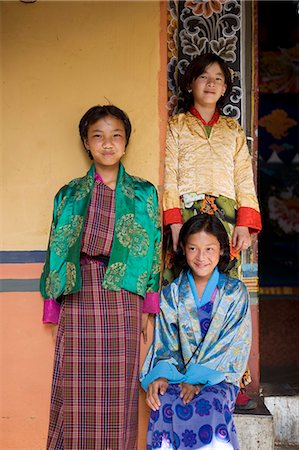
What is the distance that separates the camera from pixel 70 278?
3.33m

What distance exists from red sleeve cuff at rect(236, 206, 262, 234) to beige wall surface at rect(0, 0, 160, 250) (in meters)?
0.51

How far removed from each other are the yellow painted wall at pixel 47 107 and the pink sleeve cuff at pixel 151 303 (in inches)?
23.5

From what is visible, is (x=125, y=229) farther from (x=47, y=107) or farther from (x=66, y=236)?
(x=47, y=107)

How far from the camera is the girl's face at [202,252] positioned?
11.1 feet

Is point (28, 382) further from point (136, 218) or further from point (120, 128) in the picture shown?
point (120, 128)

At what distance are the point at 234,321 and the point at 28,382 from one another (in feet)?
3.98

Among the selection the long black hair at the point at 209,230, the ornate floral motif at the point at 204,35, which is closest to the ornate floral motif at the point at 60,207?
the long black hair at the point at 209,230

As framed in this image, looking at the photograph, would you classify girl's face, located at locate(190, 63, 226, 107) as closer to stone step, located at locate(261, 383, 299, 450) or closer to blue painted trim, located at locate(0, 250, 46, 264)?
blue painted trim, located at locate(0, 250, 46, 264)

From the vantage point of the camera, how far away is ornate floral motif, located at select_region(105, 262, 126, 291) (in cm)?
337

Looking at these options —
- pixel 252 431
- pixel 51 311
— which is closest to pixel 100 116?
pixel 51 311

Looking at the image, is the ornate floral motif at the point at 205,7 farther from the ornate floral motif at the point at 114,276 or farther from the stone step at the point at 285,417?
the stone step at the point at 285,417

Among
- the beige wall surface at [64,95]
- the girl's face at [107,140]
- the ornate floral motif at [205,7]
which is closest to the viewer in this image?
the girl's face at [107,140]

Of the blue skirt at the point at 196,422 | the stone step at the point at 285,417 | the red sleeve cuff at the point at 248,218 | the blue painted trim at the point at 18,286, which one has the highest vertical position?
the red sleeve cuff at the point at 248,218

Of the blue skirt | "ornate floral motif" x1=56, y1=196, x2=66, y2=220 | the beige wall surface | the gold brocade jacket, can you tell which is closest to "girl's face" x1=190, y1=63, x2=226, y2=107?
the gold brocade jacket
